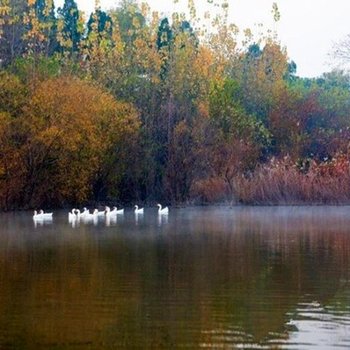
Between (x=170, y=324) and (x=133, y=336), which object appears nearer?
(x=133, y=336)

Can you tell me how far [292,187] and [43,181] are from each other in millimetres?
10616

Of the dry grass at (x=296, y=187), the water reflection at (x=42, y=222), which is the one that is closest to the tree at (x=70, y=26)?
the dry grass at (x=296, y=187)

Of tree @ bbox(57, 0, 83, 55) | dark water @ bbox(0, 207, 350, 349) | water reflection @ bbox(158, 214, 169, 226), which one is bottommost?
dark water @ bbox(0, 207, 350, 349)

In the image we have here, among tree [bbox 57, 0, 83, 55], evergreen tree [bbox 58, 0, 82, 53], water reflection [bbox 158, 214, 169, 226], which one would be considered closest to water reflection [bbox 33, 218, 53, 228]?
water reflection [bbox 158, 214, 169, 226]

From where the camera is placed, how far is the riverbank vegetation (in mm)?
41375

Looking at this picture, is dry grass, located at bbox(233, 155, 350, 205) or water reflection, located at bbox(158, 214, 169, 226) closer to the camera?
water reflection, located at bbox(158, 214, 169, 226)

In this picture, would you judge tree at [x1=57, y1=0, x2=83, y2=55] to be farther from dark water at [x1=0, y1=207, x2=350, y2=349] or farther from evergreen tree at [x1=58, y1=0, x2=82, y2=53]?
dark water at [x1=0, y1=207, x2=350, y2=349]

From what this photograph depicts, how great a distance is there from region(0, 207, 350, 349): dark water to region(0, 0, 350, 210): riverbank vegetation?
11.0 metres

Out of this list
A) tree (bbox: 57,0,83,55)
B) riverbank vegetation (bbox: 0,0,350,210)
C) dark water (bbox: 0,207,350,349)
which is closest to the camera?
dark water (bbox: 0,207,350,349)

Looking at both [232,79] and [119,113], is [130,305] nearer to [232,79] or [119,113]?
[119,113]

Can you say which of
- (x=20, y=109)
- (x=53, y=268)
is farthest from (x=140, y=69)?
(x=53, y=268)

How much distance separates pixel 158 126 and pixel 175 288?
30.0 m

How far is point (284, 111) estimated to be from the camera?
2130 inches

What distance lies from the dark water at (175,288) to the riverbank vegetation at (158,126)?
10991mm
